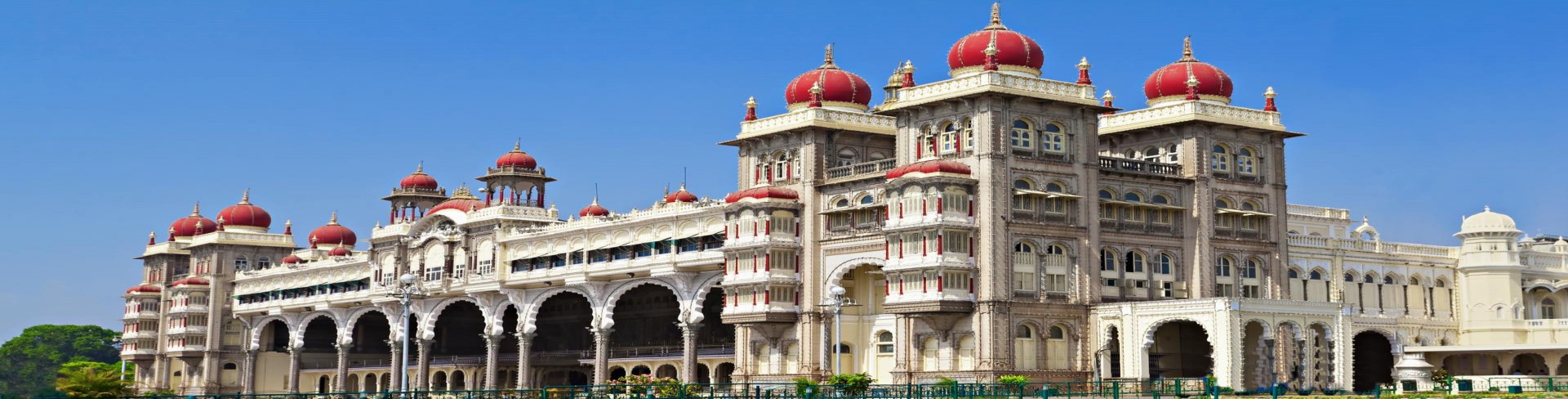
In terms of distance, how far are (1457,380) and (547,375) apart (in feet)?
186

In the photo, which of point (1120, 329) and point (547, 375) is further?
point (547, 375)

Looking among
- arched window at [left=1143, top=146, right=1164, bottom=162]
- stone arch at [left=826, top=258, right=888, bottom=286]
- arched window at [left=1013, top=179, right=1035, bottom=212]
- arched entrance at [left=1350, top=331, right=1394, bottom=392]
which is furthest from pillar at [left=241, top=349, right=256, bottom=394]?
arched entrance at [left=1350, top=331, right=1394, bottom=392]

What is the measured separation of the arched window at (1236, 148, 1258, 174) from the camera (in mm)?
80375

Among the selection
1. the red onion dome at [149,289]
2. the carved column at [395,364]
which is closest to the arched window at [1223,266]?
the carved column at [395,364]

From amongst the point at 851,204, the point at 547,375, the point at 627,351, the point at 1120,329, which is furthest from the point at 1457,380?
the point at 547,375

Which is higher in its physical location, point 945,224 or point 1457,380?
point 945,224

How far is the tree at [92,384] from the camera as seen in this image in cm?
6031

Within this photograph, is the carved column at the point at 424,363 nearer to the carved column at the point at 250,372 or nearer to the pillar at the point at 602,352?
the pillar at the point at 602,352

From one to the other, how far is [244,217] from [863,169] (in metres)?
70.6

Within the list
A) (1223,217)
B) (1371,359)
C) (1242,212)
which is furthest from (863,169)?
(1371,359)

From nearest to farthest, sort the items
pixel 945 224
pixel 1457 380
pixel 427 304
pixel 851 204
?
pixel 1457 380 → pixel 945 224 → pixel 851 204 → pixel 427 304

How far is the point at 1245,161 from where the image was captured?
81.0 meters

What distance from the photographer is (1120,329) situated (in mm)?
73062

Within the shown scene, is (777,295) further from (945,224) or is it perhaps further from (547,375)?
(547,375)
